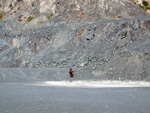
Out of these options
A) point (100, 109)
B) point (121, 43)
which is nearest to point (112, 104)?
point (100, 109)

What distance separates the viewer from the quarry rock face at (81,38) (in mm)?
21969

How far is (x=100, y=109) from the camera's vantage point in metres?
8.22

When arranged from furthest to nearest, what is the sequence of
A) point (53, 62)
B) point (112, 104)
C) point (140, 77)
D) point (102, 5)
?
point (102, 5) < point (53, 62) < point (140, 77) < point (112, 104)

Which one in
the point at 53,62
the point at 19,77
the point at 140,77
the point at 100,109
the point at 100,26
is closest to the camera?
the point at 100,109

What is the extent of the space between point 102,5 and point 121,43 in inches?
660

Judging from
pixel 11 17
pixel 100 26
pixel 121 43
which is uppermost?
pixel 11 17

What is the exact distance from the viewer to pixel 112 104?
9133 millimetres

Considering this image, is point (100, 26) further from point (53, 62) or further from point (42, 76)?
point (42, 76)

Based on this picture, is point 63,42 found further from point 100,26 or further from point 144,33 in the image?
point 144,33

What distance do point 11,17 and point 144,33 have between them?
32161 mm

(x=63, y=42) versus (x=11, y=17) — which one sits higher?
Answer: (x=11, y=17)

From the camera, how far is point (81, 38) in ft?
109

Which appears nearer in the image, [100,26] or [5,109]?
[5,109]

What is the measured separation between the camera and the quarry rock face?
21969mm
